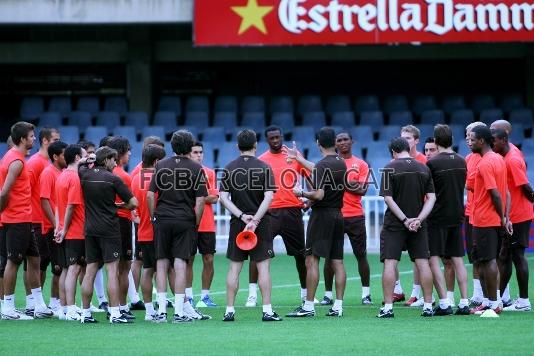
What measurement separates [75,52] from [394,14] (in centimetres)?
899

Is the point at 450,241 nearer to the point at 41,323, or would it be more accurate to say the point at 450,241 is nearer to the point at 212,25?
the point at 41,323

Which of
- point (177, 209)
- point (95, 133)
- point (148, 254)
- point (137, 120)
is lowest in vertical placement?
→ point (148, 254)

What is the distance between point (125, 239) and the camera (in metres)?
13.9

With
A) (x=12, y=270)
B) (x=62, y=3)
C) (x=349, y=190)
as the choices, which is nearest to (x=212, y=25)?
(x=62, y=3)

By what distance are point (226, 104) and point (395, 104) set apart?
431 cm

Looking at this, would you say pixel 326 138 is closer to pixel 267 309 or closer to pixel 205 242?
pixel 267 309

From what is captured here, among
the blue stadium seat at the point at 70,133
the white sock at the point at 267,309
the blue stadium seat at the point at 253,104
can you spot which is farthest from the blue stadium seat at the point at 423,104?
the white sock at the point at 267,309

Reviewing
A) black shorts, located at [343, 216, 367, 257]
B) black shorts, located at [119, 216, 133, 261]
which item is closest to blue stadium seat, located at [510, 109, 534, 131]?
black shorts, located at [343, 216, 367, 257]

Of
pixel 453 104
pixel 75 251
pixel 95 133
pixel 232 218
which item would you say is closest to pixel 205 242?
pixel 232 218

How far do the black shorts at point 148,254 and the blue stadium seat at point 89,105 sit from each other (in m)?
15.5

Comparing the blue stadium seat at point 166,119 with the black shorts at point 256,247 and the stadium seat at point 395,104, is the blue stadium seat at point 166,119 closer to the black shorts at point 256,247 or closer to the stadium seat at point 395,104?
the stadium seat at point 395,104

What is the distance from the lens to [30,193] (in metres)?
13.6

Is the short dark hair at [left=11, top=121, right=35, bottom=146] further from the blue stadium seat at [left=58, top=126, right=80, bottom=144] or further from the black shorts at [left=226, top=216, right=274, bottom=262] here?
the blue stadium seat at [left=58, top=126, right=80, bottom=144]

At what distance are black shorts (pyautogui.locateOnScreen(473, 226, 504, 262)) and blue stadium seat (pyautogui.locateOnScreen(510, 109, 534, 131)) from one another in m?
14.5
